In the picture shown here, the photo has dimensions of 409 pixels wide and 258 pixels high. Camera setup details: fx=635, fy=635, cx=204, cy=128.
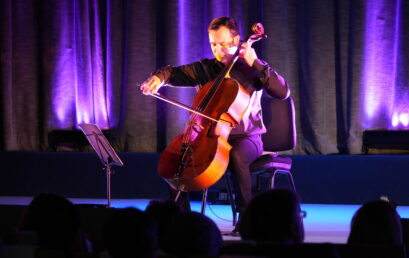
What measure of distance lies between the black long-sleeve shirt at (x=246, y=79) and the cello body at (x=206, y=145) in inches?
7.2

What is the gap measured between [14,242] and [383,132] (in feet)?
12.6

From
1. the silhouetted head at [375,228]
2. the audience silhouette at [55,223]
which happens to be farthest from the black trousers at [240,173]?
the audience silhouette at [55,223]

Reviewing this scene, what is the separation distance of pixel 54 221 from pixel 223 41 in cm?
193

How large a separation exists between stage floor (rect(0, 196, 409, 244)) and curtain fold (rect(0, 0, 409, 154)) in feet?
2.27

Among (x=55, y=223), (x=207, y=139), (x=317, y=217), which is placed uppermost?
(x=207, y=139)

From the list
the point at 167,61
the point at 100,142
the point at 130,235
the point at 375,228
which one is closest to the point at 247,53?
the point at 100,142

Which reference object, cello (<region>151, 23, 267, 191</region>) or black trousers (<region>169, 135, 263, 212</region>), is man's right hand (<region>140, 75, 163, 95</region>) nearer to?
cello (<region>151, 23, 267, 191</region>)

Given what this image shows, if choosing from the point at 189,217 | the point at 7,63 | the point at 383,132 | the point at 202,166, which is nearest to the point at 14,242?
the point at 189,217

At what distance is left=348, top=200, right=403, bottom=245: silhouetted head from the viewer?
86.0 inches

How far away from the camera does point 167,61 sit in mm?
6082

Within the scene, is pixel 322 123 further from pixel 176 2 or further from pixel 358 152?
pixel 176 2

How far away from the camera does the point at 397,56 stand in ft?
18.8

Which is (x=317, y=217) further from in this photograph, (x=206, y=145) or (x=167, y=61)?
(x=167, y=61)

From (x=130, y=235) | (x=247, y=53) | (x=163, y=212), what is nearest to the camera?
(x=130, y=235)
